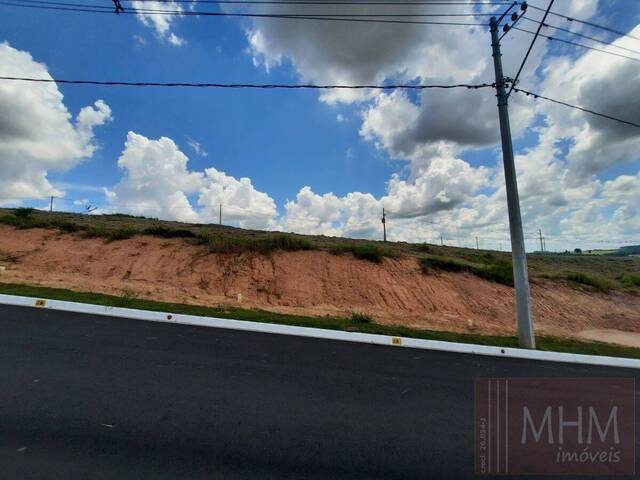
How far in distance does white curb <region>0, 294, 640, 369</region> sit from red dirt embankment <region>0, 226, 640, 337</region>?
3560mm

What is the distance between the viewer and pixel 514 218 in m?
8.77

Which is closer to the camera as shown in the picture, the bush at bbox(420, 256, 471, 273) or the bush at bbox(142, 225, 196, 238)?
the bush at bbox(420, 256, 471, 273)

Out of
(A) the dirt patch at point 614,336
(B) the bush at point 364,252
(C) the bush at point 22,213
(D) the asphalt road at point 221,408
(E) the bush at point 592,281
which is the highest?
(C) the bush at point 22,213

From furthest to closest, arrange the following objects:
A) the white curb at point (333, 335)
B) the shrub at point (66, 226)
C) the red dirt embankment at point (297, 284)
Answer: the shrub at point (66, 226) → the red dirt embankment at point (297, 284) → the white curb at point (333, 335)

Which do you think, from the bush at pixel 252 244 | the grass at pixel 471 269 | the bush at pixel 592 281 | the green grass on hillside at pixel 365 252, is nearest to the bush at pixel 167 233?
the bush at pixel 252 244

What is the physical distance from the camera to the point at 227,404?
12.5 feet

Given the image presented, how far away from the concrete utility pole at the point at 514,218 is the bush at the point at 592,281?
1311cm

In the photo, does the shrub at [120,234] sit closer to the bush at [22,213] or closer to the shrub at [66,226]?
the shrub at [66,226]

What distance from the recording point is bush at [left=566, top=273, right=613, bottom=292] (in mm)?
17656

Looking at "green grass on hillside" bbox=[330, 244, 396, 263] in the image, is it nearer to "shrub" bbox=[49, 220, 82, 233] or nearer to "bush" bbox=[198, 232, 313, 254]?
→ "bush" bbox=[198, 232, 313, 254]

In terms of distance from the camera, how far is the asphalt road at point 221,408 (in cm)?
279

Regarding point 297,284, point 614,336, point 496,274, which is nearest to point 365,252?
point 297,284

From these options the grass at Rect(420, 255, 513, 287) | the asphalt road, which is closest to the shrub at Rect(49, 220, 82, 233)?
the asphalt road

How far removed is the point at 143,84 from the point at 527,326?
12.8 meters
